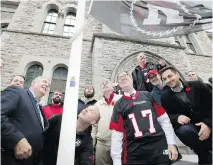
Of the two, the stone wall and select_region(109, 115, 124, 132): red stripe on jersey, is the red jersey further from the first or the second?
the stone wall

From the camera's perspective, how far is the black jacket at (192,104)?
2.71 meters

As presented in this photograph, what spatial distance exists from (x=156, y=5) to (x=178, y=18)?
48 centimetres

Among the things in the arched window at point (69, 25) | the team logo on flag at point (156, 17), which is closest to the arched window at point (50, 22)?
the arched window at point (69, 25)

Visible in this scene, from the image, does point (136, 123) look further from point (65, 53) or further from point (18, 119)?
point (65, 53)

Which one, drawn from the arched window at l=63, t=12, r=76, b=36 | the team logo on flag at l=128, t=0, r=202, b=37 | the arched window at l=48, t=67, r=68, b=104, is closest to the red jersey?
the team logo on flag at l=128, t=0, r=202, b=37

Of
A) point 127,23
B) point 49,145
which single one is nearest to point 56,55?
point 127,23

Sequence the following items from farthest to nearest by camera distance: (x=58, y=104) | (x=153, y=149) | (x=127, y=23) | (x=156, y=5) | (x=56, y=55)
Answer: (x=56, y=55)
(x=58, y=104)
(x=156, y=5)
(x=127, y=23)
(x=153, y=149)

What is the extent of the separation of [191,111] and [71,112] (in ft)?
5.53

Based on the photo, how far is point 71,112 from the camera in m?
2.25

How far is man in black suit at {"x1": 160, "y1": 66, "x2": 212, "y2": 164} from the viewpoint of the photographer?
2705 millimetres

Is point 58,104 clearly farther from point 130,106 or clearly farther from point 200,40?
Answer: point 200,40

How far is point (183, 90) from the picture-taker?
3008 millimetres

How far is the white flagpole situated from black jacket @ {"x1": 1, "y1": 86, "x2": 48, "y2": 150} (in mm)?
426

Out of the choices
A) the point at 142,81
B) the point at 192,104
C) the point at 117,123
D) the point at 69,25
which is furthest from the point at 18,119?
the point at 69,25
